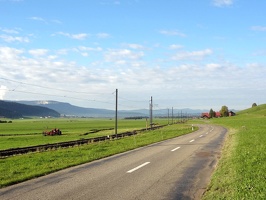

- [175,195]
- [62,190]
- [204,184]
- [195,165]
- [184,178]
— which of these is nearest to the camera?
[175,195]

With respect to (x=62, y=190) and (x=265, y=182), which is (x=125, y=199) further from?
(x=265, y=182)

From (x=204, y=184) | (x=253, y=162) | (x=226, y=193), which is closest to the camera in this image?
(x=226, y=193)

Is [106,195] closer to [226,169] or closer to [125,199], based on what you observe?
[125,199]

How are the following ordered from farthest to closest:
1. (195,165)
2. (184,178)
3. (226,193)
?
(195,165) → (184,178) → (226,193)

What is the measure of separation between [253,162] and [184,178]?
11.6ft

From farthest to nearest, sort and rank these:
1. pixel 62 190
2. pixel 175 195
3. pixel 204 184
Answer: pixel 204 184, pixel 62 190, pixel 175 195

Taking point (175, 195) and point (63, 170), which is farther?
point (63, 170)

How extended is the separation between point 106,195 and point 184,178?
3.81 m

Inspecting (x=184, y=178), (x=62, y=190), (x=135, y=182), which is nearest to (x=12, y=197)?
(x=62, y=190)

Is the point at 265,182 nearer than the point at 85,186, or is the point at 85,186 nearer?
the point at 265,182

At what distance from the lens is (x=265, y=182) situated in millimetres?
9148

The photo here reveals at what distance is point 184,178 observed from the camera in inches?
461

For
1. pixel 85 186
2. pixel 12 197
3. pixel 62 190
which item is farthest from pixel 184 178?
pixel 12 197

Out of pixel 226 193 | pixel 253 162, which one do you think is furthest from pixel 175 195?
pixel 253 162
